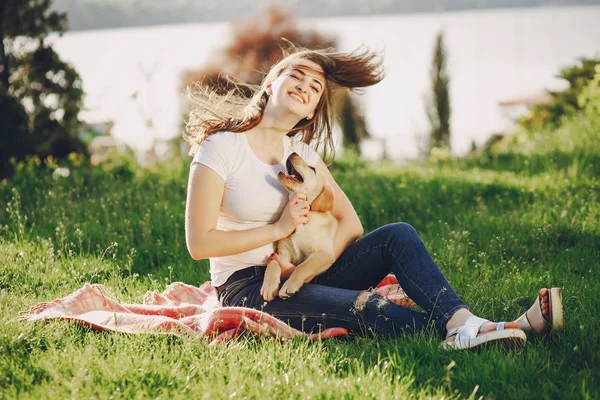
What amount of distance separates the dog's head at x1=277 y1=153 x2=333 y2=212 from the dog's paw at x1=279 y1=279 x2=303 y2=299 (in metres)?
0.46

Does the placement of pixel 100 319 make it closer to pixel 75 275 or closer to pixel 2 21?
pixel 75 275

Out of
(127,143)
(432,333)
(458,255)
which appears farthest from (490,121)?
(432,333)

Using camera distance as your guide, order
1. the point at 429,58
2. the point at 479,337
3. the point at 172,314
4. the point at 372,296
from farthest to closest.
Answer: the point at 429,58
the point at 172,314
the point at 372,296
the point at 479,337

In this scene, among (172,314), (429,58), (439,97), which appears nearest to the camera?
(172,314)

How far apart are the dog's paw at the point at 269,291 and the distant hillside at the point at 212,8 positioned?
105ft

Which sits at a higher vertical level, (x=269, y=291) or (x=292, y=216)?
(x=292, y=216)

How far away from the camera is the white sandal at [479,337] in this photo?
2.63m

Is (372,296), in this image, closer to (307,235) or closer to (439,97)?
(307,235)

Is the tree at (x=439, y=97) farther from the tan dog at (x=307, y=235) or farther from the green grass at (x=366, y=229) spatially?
the tan dog at (x=307, y=235)

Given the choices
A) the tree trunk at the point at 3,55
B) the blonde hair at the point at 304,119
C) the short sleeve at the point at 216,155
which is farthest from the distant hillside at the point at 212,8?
the short sleeve at the point at 216,155

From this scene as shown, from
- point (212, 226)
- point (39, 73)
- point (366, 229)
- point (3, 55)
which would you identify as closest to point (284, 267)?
point (212, 226)

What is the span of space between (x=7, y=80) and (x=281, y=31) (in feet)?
84.6

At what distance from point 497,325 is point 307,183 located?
1133 millimetres

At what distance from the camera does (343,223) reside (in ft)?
11.2
